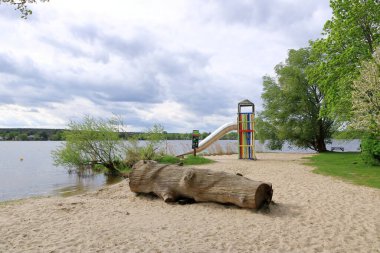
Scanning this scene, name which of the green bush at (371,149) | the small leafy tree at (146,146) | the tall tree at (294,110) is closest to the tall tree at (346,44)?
the green bush at (371,149)

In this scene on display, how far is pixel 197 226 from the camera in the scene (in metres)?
6.43

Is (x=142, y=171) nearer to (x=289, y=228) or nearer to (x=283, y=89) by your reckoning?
(x=289, y=228)

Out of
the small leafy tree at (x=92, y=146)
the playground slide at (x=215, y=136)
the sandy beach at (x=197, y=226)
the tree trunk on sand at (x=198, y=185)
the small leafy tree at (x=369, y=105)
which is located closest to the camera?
the sandy beach at (x=197, y=226)

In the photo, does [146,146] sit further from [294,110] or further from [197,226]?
[294,110]

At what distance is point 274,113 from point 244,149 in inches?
452

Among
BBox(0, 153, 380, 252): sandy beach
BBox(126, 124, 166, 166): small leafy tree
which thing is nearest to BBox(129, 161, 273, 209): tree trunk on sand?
BBox(0, 153, 380, 252): sandy beach

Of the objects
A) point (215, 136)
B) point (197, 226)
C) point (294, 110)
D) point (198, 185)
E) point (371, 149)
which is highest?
point (294, 110)

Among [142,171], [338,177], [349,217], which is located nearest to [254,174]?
[338,177]

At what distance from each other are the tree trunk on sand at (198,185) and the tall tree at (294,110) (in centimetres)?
2357

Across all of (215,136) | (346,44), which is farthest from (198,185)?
(215,136)

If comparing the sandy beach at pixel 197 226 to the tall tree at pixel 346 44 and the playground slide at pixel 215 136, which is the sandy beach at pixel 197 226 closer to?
the tall tree at pixel 346 44

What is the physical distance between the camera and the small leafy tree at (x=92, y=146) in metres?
18.5

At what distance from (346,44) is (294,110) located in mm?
11126

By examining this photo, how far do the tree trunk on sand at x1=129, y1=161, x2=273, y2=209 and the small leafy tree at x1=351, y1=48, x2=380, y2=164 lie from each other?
33.2ft
